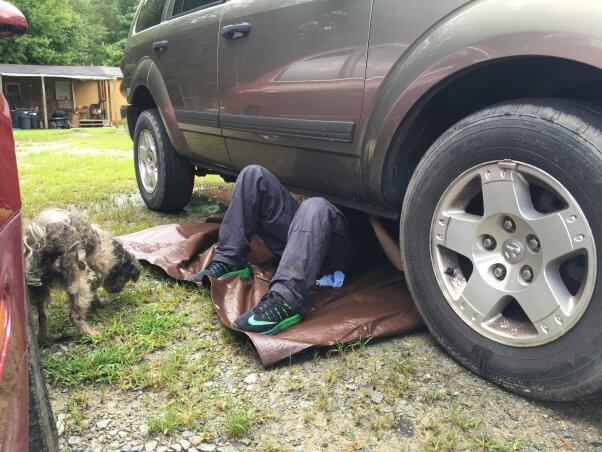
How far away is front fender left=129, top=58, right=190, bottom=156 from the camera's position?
3.94 meters

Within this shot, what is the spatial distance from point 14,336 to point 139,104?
13.0 ft

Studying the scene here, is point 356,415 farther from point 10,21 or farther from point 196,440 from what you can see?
point 10,21

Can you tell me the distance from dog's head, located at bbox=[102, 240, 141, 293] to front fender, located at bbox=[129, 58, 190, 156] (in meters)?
1.39

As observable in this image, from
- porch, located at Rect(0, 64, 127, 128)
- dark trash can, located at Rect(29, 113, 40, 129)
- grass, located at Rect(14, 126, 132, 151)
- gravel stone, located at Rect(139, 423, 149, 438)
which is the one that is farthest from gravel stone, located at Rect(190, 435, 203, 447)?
porch, located at Rect(0, 64, 127, 128)

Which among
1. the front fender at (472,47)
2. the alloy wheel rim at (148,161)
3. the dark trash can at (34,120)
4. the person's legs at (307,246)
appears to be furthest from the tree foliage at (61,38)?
the front fender at (472,47)

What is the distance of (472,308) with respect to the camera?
6.27 feet

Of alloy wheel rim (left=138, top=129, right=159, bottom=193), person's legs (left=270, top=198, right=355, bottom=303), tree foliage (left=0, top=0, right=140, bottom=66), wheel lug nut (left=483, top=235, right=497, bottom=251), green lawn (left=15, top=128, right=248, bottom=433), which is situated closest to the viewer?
wheel lug nut (left=483, top=235, right=497, bottom=251)

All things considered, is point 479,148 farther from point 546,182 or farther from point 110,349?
point 110,349

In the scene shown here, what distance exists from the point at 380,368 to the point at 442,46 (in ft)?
4.10

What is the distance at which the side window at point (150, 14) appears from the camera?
14.0ft

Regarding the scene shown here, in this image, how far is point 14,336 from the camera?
1.13m

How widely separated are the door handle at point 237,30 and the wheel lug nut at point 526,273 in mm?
1894

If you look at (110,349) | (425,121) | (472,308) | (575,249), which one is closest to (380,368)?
(472,308)

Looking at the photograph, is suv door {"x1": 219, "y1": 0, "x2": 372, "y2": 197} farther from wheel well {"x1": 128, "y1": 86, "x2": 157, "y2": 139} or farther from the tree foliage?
the tree foliage
